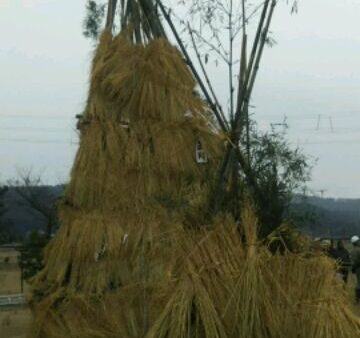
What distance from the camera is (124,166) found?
31.9 ft

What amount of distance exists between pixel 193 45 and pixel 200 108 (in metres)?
1.29

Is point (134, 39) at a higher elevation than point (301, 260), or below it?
higher

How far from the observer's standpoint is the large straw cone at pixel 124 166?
9195 millimetres

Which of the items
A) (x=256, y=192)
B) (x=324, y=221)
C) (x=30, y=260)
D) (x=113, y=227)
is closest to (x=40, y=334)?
(x=113, y=227)

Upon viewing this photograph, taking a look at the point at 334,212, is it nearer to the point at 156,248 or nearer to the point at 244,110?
the point at 244,110

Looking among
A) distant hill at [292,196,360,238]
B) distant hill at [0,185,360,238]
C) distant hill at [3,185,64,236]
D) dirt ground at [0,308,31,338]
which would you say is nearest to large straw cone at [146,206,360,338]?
distant hill at [0,185,360,238]

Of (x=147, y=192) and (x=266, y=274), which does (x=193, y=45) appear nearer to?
(x=147, y=192)

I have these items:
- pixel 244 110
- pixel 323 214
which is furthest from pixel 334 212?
pixel 244 110

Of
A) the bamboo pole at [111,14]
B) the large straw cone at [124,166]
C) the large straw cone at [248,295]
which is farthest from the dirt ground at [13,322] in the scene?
the large straw cone at [248,295]

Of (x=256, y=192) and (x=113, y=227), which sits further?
(x=113, y=227)

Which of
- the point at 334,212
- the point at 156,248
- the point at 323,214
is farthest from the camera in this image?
the point at 334,212

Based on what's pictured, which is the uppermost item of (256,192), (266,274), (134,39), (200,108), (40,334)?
→ (134,39)

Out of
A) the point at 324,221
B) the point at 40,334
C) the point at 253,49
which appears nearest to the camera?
the point at 253,49

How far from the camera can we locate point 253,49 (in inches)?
307
